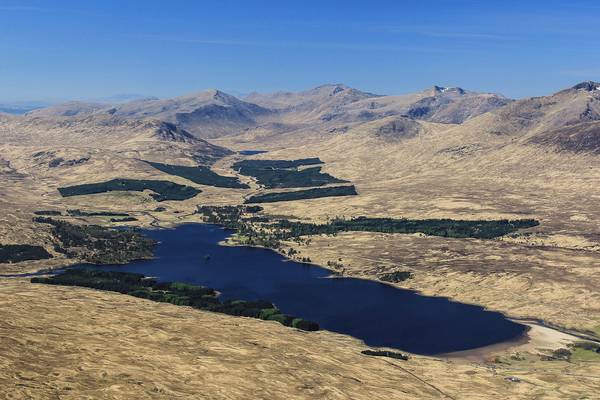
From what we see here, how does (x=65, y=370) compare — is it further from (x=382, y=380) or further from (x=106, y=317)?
(x=382, y=380)

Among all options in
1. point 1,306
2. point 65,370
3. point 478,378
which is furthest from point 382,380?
point 1,306

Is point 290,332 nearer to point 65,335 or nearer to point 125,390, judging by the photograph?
point 65,335

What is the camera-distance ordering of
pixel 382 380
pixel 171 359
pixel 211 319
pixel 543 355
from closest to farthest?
pixel 171 359 → pixel 382 380 → pixel 211 319 → pixel 543 355

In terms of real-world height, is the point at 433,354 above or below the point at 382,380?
below

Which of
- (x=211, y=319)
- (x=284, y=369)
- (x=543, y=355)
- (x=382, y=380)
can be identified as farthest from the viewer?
(x=543, y=355)

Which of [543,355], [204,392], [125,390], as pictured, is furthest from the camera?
[543,355]

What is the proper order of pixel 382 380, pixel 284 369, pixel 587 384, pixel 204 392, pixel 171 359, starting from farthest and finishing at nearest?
pixel 587 384, pixel 382 380, pixel 284 369, pixel 171 359, pixel 204 392

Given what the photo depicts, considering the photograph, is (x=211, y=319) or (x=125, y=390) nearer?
(x=125, y=390)

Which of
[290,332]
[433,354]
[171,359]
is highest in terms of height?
[171,359]

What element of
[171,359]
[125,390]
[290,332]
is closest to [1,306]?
[171,359]
